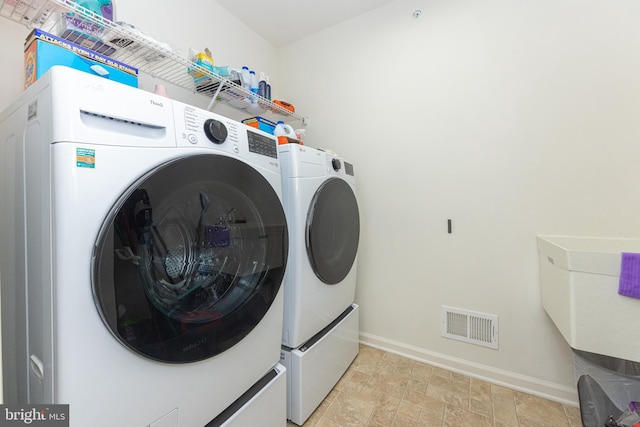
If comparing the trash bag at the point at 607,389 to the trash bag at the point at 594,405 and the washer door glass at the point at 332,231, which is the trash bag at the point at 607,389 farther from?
the washer door glass at the point at 332,231

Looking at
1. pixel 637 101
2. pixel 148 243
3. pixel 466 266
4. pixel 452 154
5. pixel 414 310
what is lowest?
pixel 414 310

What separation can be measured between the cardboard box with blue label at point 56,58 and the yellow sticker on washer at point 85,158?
0.45 metres

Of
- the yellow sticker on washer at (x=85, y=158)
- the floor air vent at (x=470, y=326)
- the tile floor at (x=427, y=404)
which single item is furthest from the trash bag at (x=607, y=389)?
the yellow sticker on washer at (x=85, y=158)

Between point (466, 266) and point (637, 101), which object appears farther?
point (466, 266)

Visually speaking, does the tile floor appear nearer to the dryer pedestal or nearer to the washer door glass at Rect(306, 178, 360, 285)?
the dryer pedestal

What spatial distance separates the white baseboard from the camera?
1309 mm

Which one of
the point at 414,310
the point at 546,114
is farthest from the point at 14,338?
the point at 546,114

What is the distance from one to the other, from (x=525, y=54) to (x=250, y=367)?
1923 mm

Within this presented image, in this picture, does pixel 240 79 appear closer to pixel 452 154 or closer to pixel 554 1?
pixel 452 154

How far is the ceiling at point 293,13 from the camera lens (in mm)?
1700

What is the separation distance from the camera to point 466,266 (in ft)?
4.99

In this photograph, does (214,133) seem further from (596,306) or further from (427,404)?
(427,404)

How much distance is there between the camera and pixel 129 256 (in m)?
0.57

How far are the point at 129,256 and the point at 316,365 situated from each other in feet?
3.26
